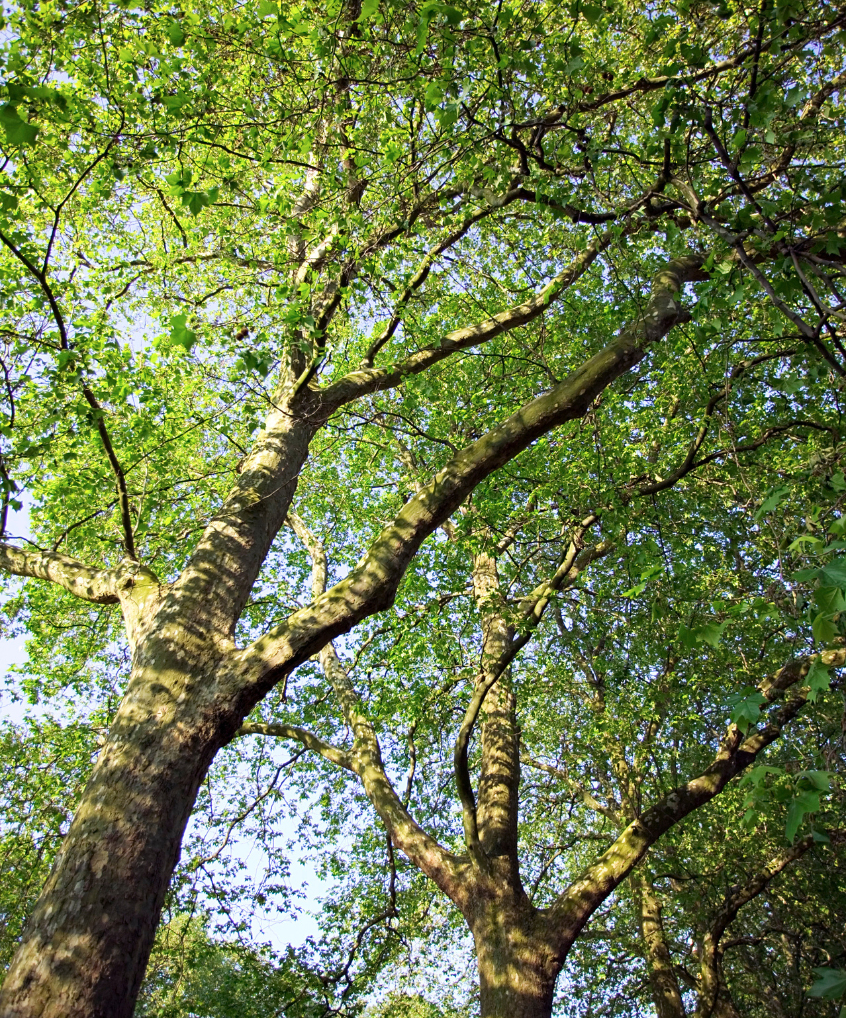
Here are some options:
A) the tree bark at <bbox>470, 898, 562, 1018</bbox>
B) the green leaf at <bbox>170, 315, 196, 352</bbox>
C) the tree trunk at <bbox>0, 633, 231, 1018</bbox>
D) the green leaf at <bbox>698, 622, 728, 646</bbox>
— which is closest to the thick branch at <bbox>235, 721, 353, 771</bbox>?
the tree bark at <bbox>470, 898, 562, 1018</bbox>

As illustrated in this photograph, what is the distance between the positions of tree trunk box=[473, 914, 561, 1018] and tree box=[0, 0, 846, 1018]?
1.0 inches

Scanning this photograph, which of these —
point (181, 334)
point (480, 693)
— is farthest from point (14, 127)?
point (480, 693)

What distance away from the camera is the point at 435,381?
6.47m

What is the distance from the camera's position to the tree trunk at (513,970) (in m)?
4.99

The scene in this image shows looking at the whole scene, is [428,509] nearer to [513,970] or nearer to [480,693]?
[480,693]

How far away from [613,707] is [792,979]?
5915 mm

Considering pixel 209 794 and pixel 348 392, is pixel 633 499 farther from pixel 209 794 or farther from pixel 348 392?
pixel 209 794

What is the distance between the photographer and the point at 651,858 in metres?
8.80

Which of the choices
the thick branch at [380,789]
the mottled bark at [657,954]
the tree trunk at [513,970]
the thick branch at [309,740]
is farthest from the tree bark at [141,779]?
the mottled bark at [657,954]

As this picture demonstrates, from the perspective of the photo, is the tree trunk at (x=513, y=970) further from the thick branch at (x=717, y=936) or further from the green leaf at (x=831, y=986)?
the green leaf at (x=831, y=986)

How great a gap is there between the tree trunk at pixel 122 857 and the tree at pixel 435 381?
0.01 meters

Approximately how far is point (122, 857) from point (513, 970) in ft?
12.1

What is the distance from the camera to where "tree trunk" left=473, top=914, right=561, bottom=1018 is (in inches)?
197

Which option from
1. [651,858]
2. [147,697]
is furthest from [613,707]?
[147,697]
